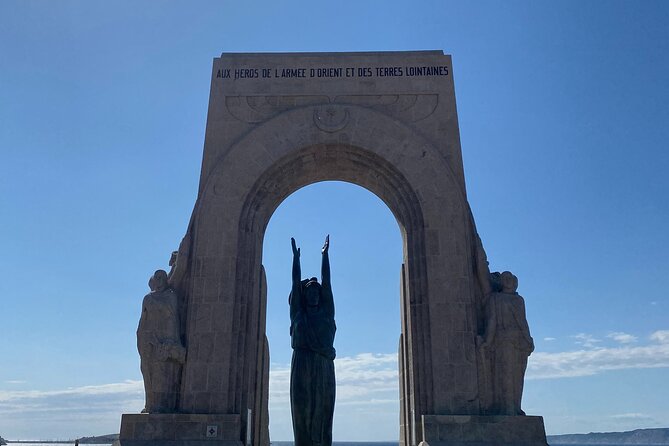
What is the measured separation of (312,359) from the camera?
9508 millimetres

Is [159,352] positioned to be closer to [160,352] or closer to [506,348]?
[160,352]

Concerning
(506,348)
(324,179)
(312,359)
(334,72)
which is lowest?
(312,359)

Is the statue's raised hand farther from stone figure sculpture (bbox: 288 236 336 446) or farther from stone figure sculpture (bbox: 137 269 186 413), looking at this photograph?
stone figure sculpture (bbox: 137 269 186 413)

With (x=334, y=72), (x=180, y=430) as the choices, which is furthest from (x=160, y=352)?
(x=334, y=72)

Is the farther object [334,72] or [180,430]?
[334,72]

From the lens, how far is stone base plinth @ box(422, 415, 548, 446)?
42.6ft

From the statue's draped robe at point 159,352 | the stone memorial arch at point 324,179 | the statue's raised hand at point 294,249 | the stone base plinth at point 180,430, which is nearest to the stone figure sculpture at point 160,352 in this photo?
the statue's draped robe at point 159,352

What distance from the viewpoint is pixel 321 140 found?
52.2ft

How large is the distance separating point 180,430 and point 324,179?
7.88m

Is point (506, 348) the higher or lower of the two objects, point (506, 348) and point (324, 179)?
the lower

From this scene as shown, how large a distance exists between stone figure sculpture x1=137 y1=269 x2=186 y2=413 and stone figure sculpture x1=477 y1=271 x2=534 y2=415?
23.7 ft

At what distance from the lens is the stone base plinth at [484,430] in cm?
1298

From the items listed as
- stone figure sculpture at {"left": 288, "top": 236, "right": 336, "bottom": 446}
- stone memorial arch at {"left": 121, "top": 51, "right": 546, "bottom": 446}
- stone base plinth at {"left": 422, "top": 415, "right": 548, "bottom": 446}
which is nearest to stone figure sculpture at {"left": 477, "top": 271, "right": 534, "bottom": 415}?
Result: stone memorial arch at {"left": 121, "top": 51, "right": 546, "bottom": 446}

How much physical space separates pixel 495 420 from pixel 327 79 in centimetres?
986
